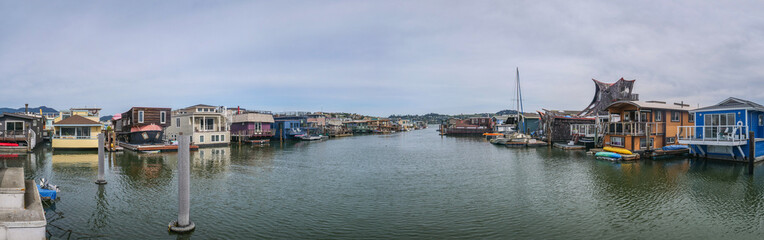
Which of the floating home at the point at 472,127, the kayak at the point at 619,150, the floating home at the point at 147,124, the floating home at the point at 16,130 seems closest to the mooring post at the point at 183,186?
the kayak at the point at 619,150

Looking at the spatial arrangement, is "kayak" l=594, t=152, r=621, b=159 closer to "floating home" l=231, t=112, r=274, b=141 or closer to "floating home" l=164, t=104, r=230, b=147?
"floating home" l=164, t=104, r=230, b=147

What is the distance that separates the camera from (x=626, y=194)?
778 inches

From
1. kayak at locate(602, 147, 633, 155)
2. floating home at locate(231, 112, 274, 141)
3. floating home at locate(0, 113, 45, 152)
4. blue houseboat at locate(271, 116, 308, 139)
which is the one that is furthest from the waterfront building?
kayak at locate(602, 147, 633, 155)

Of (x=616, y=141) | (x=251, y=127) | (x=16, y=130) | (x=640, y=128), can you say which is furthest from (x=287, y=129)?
(x=640, y=128)

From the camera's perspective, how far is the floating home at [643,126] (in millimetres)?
36250

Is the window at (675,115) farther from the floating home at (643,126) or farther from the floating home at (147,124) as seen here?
the floating home at (147,124)

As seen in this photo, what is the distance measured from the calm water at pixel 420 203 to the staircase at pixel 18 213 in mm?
1928

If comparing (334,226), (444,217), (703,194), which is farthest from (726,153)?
(334,226)

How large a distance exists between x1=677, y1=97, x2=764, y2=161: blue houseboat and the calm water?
7.08ft

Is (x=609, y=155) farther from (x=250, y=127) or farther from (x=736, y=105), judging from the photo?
(x=250, y=127)

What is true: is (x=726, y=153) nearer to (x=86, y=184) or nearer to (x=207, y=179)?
(x=207, y=179)

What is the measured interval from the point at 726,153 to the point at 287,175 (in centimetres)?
3709

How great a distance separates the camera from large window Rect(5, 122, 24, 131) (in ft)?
138

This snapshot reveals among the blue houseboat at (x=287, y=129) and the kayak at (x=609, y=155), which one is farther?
the blue houseboat at (x=287, y=129)
